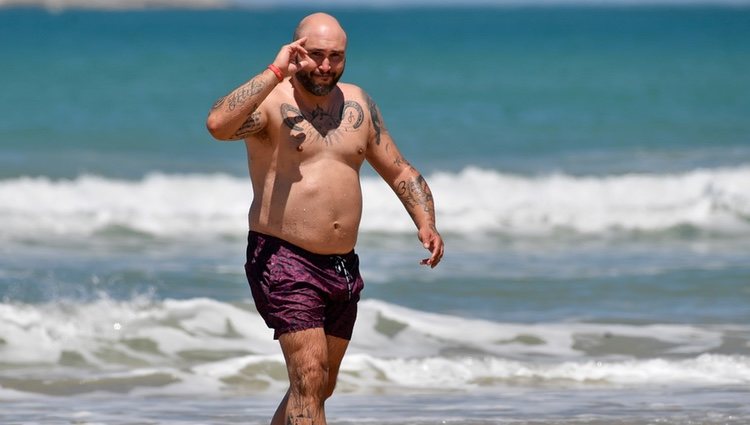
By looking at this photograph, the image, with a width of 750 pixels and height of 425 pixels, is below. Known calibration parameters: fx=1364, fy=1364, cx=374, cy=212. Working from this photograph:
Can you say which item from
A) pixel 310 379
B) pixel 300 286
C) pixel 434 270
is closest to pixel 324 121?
pixel 300 286

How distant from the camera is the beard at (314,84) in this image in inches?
195

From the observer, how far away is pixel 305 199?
195 inches

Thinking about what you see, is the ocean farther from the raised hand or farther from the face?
the raised hand

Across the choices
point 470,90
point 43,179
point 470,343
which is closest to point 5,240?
point 43,179

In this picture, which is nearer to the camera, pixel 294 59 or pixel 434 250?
pixel 294 59

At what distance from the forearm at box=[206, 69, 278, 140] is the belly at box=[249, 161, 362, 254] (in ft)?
0.94

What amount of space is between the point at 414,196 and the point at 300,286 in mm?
685

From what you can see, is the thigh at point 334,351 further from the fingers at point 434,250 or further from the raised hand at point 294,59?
the raised hand at point 294,59

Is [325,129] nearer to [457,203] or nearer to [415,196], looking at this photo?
[415,196]

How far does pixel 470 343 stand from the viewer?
892 centimetres

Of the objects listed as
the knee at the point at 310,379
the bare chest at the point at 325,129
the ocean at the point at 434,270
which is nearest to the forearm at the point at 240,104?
the bare chest at the point at 325,129

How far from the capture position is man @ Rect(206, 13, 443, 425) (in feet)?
15.8

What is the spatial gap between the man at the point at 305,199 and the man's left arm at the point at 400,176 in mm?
71

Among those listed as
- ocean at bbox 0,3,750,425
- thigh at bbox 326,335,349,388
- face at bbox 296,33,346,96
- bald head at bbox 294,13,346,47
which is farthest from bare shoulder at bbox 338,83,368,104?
ocean at bbox 0,3,750,425
